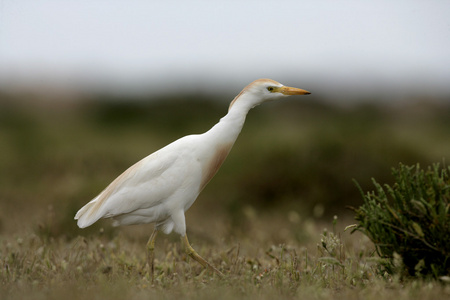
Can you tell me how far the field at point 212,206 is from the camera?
496cm

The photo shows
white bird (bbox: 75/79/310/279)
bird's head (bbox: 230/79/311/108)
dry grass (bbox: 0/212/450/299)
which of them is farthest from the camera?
bird's head (bbox: 230/79/311/108)

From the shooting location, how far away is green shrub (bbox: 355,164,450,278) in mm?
4625

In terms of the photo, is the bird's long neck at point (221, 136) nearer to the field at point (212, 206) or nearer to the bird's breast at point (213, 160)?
the bird's breast at point (213, 160)

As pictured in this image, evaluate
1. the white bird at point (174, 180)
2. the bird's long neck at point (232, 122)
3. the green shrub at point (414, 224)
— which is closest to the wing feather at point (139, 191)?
the white bird at point (174, 180)

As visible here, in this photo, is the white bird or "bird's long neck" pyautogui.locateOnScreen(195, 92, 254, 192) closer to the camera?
the white bird

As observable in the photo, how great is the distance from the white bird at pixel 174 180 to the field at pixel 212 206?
447 millimetres


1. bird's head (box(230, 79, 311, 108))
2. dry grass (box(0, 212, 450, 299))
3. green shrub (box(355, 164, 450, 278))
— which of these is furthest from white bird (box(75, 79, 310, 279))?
green shrub (box(355, 164, 450, 278))

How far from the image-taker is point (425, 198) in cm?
476

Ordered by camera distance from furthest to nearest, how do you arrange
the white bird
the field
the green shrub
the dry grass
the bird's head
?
the bird's head, the white bird, the field, the green shrub, the dry grass

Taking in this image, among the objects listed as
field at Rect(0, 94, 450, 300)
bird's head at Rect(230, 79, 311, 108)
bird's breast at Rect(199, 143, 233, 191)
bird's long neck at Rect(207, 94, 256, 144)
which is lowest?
field at Rect(0, 94, 450, 300)

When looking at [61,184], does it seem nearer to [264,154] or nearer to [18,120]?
[264,154]

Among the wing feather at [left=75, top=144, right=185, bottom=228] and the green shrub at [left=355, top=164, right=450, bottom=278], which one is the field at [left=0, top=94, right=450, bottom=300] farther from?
the wing feather at [left=75, top=144, right=185, bottom=228]

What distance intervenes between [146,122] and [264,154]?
465 inches

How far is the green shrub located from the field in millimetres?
168
